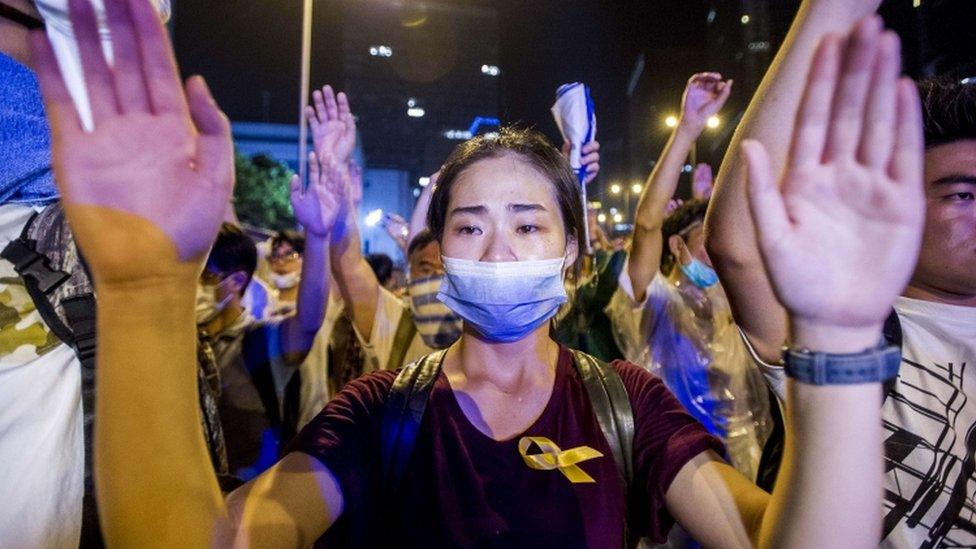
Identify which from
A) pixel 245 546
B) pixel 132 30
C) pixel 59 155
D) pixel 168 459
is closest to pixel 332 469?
pixel 245 546

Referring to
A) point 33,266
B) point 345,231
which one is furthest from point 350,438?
point 345,231

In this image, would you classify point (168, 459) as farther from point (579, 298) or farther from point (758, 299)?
point (579, 298)

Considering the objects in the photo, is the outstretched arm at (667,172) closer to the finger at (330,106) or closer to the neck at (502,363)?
the neck at (502,363)

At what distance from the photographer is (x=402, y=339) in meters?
3.65

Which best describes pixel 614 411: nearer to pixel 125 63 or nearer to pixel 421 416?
pixel 421 416

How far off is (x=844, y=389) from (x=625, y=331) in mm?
3220

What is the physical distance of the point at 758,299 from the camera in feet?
4.68

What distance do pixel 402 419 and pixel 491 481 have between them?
0.33 metres

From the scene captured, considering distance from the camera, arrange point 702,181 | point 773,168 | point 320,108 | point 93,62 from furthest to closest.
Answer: point 702,181, point 320,108, point 773,168, point 93,62

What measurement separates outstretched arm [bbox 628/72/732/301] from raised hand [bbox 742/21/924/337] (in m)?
2.00

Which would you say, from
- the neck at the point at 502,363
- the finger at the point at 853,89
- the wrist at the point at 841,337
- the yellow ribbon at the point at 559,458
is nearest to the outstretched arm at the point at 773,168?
the wrist at the point at 841,337

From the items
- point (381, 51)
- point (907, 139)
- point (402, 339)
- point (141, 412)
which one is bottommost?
point (402, 339)

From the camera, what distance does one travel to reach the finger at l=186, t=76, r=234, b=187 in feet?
2.89

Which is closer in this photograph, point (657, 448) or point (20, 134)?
point (20, 134)
